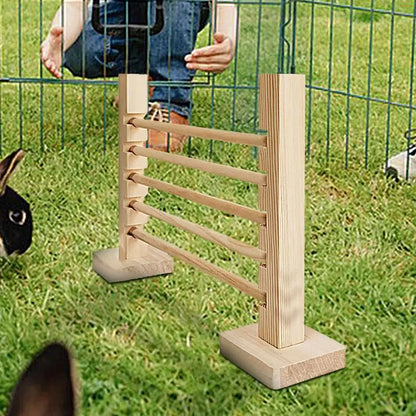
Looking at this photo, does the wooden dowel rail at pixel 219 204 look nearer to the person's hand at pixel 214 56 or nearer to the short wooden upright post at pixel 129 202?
the short wooden upright post at pixel 129 202

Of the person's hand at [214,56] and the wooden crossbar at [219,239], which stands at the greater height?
the person's hand at [214,56]

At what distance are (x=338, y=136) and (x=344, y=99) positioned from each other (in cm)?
50

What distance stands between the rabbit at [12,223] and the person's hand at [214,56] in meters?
0.94

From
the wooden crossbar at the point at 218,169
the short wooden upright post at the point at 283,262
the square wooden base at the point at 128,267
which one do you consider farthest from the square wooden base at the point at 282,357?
the square wooden base at the point at 128,267

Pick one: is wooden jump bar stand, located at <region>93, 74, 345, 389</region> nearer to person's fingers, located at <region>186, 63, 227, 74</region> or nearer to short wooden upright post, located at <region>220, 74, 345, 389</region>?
short wooden upright post, located at <region>220, 74, 345, 389</region>

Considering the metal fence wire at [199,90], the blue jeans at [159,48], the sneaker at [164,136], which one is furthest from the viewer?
the blue jeans at [159,48]

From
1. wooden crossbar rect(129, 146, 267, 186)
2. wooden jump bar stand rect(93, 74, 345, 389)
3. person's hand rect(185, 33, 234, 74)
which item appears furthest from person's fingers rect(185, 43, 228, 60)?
wooden jump bar stand rect(93, 74, 345, 389)

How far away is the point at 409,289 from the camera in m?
1.48

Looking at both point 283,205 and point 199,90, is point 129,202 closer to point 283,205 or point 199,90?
point 283,205

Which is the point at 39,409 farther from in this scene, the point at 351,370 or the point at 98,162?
the point at 98,162

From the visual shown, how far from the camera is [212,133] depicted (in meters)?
1.28

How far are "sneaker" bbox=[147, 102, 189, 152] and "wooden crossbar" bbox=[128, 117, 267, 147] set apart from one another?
0.82 metres

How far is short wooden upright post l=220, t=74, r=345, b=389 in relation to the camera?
1.15 metres

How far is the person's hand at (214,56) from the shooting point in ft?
7.63
